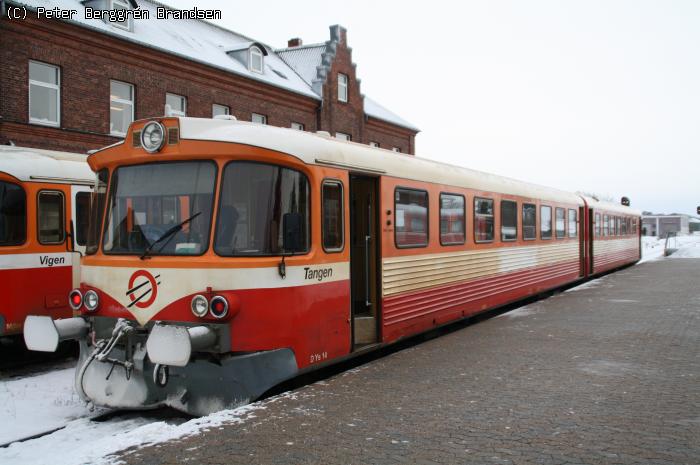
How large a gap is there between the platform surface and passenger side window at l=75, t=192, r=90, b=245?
191 inches

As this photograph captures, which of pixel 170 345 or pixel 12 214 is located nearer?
pixel 170 345

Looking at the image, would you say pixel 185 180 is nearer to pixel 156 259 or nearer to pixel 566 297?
pixel 156 259

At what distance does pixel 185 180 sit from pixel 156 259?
811 mm

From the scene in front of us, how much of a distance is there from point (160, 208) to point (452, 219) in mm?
5506

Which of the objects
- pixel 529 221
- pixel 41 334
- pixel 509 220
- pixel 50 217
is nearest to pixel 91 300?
pixel 41 334

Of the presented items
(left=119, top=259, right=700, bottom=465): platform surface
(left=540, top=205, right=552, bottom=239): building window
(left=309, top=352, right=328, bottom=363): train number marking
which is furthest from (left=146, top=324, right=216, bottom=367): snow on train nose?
(left=540, top=205, right=552, bottom=239): building window

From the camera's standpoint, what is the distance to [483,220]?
12.1 meters

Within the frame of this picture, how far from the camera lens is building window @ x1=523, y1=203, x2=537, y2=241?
1445cm

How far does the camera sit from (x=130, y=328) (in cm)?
637

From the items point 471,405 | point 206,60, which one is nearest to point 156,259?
point 471,405

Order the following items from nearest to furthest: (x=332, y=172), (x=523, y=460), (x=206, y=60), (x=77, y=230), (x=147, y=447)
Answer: (x=523, y=460) < (x=147, y=447) < (x=332, y=172) < (x=77, y=230) < (x=206, y=60)

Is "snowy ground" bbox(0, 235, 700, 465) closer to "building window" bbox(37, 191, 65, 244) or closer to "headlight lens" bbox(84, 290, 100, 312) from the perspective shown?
"headlight lens" bbox(84, 290, 100, 312)

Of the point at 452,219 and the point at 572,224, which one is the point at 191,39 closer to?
the point at 572,224

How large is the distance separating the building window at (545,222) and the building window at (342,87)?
16321 millimetres
